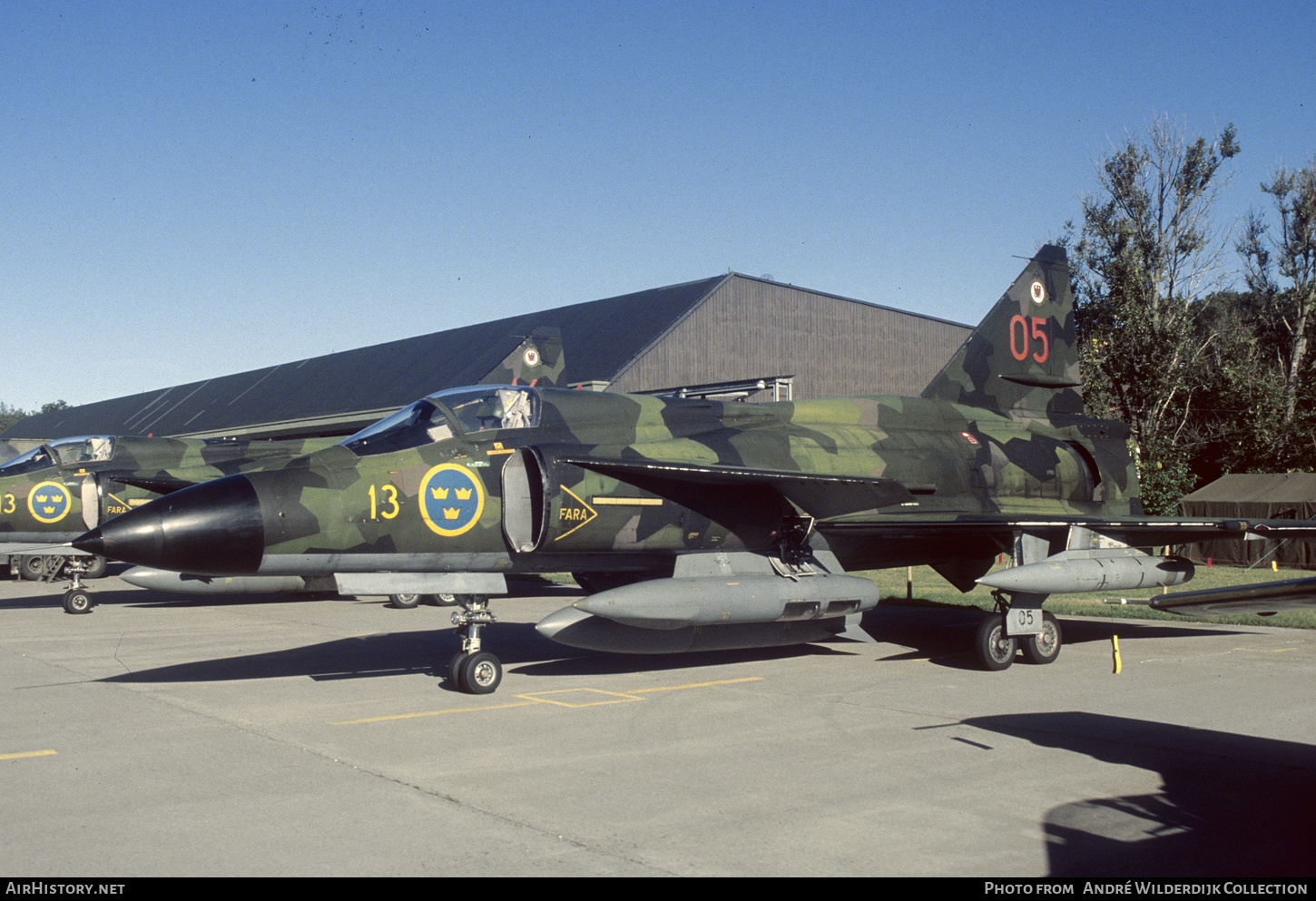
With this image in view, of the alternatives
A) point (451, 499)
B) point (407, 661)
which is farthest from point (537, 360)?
point (451, 499)

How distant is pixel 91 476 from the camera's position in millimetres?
18500

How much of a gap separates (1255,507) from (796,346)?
50.4 ft

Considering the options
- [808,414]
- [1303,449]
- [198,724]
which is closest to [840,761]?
[198,724]

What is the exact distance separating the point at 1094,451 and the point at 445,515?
9.88 metres

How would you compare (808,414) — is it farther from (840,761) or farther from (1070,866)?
(1070,866)

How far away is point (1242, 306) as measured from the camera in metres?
52.8

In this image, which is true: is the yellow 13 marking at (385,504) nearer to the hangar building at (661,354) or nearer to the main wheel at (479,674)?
the main wheel at (479,674)

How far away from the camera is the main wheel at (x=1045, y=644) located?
472 inches

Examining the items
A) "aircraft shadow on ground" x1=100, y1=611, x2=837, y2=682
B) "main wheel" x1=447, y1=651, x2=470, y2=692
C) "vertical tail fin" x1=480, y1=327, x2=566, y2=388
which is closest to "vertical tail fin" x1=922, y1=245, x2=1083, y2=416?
"aircraft shadow on ground" x1=100, y1=611, x2=837, y2=682

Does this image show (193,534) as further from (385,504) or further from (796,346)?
(796,346)

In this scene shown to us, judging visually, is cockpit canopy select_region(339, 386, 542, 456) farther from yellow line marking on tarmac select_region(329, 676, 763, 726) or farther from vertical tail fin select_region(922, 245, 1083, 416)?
vertical tail fin select_region(922, 245, 1083, 416)

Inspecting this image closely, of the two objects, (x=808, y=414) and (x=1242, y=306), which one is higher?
(x=1242, y=306)

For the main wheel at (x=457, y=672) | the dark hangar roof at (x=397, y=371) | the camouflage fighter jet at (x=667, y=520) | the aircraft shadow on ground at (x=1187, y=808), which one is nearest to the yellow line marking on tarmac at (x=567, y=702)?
the camouflage fighter jet at (x=667, y=520)

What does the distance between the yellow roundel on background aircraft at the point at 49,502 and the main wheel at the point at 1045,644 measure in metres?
15.6
